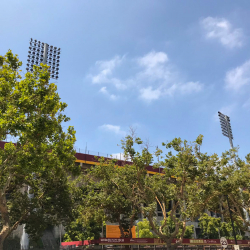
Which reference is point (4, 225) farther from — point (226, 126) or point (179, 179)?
point (226, 126)

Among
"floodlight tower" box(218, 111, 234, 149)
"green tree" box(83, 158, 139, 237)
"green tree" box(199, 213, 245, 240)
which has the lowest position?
"green tree" box(199, 213, 245, 240)

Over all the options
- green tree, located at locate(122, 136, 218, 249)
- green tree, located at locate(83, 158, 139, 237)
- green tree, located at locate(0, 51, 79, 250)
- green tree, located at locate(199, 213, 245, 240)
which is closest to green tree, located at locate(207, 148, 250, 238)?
green tree, located at locate(122, 136, 218, 249)

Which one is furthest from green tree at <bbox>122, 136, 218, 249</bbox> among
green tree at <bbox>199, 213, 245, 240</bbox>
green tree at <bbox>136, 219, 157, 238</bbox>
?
green tree at <bbox>199, 213, 245, 240</bbox>

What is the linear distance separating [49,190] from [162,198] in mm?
12954

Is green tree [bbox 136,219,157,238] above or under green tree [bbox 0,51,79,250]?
under

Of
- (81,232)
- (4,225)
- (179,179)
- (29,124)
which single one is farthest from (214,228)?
(29,124)

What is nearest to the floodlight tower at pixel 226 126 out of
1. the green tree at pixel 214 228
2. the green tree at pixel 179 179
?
the green tree at pixel 214 228

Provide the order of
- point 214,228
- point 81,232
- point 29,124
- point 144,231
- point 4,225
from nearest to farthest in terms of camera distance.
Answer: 1. point 29,124
2. point 4,225
3. point 81,232
4. point 144,231
5. point 214,228

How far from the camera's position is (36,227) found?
76.9ft

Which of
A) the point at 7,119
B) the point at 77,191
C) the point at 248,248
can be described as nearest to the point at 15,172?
the point at 7,119

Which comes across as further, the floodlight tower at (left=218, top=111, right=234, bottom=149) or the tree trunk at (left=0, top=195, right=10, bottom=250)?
the floodlight tower at (left=218, top=111, right=234, bottom=149)

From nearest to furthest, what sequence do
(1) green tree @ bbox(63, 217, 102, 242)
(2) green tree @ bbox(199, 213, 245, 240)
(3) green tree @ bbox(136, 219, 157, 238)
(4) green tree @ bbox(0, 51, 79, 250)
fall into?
(4) green tree @ bbox(0, 51, 79, 250) → (1) green tree @ bbox(63, 217, 102, 242) → (3) green tree @ bbox(136, 219, 157, 238) → (2) green tree @ bbox(199, 213, 245, 240)

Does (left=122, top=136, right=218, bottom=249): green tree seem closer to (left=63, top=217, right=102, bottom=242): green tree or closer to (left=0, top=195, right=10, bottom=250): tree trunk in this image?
(left=0, top=195, right=10, bottom=250): tree trunk

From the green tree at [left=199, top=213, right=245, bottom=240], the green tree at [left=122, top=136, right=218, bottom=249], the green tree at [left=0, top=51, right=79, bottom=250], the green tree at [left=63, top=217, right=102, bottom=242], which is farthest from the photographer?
the green tree at [left=199, top=213, right=245, bottom=240]
